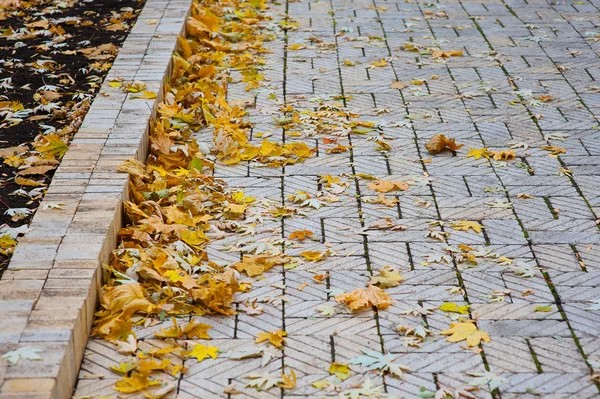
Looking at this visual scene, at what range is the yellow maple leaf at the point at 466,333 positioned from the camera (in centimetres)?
356

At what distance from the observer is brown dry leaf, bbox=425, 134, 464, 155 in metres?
5.44

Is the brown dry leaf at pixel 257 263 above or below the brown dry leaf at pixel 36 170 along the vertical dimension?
below

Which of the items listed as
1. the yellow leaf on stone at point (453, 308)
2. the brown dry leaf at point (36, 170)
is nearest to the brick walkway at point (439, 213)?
the yellow leaf on stone at point (453, 308)

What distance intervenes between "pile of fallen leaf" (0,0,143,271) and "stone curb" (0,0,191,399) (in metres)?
0.22

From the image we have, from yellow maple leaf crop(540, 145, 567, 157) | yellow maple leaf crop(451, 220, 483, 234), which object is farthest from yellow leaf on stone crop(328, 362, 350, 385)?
yellow maple leaf crop(540, 145, 567, 157)

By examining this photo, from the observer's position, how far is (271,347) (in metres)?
3.54

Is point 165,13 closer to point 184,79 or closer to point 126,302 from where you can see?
point 184,79

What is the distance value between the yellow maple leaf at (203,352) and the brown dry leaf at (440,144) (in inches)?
96.3

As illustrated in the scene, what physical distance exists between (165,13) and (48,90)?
1798 mm

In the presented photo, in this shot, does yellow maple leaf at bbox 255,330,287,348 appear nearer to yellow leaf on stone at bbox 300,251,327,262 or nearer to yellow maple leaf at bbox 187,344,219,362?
yellow maple leaf at bbox 187,344,219,362

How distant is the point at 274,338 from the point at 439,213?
149 cm

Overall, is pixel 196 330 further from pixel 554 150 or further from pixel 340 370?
pixel 554 150

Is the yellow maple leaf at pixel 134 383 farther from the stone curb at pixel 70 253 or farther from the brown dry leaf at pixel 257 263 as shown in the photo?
the brown dry leaf at pixel 257 263

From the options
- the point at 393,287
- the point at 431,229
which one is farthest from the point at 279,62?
the point at 393,287
